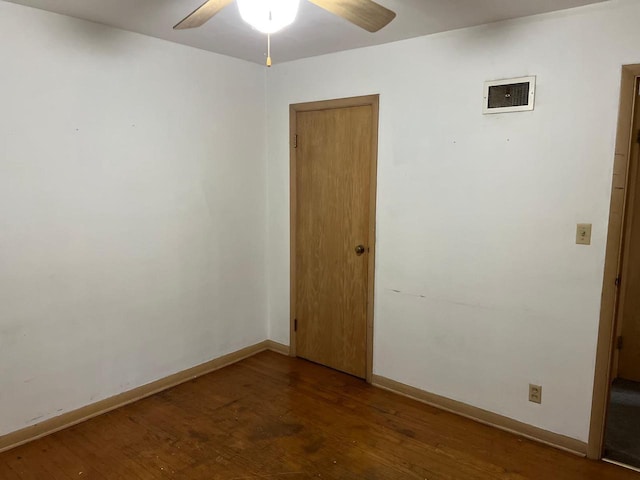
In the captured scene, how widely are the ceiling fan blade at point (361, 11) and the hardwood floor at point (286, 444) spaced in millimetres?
2149

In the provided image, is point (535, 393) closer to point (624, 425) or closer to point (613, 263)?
point (624, 425)

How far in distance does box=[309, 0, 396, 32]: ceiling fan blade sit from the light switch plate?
1.50 meters

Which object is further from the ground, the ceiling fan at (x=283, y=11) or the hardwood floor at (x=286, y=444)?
the ceiling fan at (x=283, y=11)

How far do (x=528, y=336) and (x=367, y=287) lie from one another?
112 centimetres

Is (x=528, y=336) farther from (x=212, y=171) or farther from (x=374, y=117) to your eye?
(x=212, y=171)

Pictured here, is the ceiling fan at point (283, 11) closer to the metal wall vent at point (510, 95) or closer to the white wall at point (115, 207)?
the metal wall vent at point (510, 95)

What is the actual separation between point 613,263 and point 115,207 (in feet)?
9.47

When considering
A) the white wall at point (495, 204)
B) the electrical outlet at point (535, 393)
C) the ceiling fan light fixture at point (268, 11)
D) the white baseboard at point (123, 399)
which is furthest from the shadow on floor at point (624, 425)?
the ceiling fan light fixture at point (268, 11)

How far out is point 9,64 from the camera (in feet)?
7.86

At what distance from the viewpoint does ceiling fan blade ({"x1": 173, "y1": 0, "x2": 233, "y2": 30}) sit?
177 centimetres

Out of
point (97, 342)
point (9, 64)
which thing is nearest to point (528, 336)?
point (97, 342)

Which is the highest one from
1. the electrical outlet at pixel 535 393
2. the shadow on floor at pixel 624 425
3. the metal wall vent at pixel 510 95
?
the metal wall vent at pixel 510 95

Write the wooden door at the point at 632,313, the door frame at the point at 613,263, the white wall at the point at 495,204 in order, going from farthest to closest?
1. the wooden door at the point at 632,313
2. the white wall at the point at 495,204
3. the door frame at the point at 613,263

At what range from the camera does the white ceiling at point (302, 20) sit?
7.63 ft
